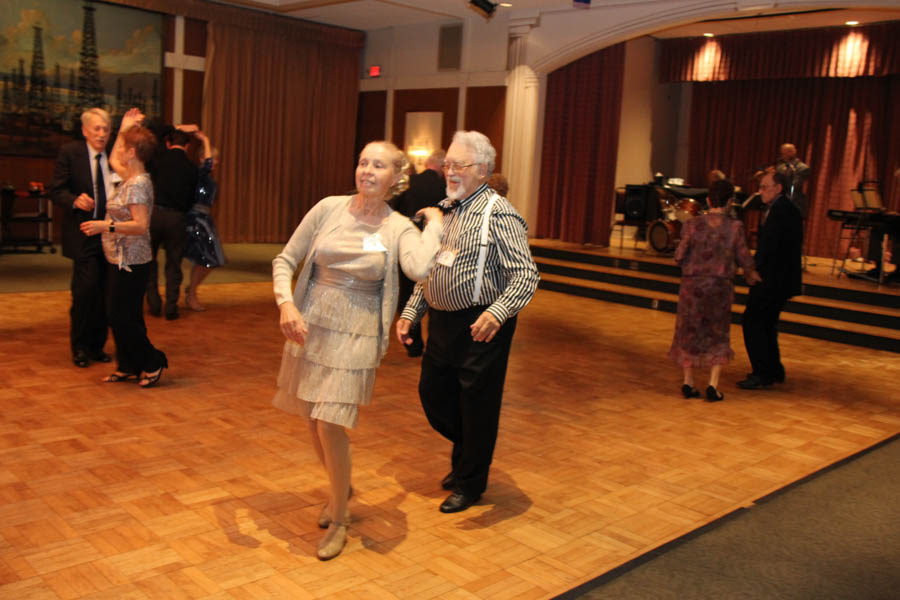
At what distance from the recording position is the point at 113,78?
10.7 m

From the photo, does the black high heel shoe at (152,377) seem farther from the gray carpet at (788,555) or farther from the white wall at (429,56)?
the white wall at (429,56)

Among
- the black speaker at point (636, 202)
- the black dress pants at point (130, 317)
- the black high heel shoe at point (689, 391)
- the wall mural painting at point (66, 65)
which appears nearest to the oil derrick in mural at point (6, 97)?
the wall mural painting at point (66, 65)

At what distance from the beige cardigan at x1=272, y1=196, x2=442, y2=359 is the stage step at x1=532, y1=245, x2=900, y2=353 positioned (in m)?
5.99

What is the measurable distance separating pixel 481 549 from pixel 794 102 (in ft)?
37.3

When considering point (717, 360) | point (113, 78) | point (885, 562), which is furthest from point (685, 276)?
point (113, 78)

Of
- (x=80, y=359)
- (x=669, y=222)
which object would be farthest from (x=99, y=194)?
(x=669, y=222)

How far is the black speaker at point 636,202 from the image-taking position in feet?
36.9

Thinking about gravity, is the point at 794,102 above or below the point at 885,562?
above

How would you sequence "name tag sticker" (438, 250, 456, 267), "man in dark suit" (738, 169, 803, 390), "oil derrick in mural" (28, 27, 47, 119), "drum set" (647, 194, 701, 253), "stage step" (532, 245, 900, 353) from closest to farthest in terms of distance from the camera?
"name tag sticker" (438, 250, 456, 267)
"man in dark suit" (738, 169, 803, 390)
"stage step" (532, 245, 900, 353)
"oil derrick in mural" (28, 27, 47, 119)
"drum set" (647, 194, 701, 253)

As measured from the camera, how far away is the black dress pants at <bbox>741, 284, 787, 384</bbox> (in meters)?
5.45

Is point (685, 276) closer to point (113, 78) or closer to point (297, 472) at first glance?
point (297, 472)

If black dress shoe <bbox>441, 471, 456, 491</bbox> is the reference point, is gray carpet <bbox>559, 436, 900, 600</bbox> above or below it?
below

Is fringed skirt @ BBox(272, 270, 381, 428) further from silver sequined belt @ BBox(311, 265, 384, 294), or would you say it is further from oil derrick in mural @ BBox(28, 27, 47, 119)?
oil derrick in mural @ BBox(28, 27, 47, 119)

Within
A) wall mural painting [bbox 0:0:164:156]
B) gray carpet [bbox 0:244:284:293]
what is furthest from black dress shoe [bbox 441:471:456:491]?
wall mural painting [bbox 0:0:164:156]
